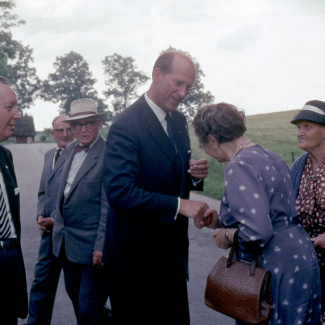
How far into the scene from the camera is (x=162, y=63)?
10.0 ft

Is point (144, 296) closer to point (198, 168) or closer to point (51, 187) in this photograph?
point (198, 168)

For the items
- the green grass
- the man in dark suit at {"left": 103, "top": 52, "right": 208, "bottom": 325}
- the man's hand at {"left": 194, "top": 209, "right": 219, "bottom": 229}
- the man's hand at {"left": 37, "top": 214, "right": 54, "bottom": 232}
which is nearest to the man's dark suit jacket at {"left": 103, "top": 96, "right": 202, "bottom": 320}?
the man in dark suit at {"left": 103, "top": 52, "right": 208, "bottom": 325}

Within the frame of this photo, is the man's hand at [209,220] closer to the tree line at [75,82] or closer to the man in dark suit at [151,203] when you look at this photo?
the man in dark suit at [151,203]

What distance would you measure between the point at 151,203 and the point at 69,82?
3230 inches

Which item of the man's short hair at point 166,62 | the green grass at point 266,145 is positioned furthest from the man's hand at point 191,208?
the green grass at point 266,145

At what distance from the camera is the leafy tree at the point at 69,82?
266 ft

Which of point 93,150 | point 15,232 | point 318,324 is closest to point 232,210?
point 318,324

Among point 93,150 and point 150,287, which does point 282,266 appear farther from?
point 93,150

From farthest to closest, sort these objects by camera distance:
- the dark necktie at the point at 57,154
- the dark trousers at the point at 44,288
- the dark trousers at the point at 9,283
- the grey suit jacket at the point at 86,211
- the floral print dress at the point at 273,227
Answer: the dark necktie at the point at 57,154 → the dark trousers at the point at 44,288 → the grey suit jacket at the point at 86,211 → the dark trousers at the point at 9,283 → the floral print dress at the point at 273,227

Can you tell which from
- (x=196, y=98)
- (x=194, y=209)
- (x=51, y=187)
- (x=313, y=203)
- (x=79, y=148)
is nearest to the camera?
(x=194, y=209)

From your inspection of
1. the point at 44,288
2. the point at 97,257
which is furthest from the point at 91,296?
the point at 44,288

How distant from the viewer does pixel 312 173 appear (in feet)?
12.6

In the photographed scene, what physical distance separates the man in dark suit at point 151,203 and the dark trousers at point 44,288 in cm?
176

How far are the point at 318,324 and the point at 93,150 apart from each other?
223 cm
